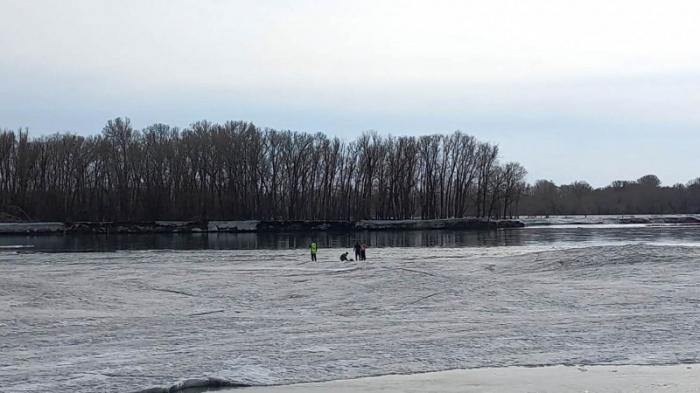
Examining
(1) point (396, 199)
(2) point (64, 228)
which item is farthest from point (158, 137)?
(1) point (396, 199)

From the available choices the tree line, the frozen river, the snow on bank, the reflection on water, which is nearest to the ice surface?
the frozen river

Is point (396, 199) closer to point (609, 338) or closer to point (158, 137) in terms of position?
point (158, 137)

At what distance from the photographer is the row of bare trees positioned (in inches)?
4574

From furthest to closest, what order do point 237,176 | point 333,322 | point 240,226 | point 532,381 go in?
point 237,176, point 240,226, point 333,322, point 532,381

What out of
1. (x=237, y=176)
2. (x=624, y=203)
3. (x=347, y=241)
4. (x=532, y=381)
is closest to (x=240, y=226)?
(x=237, y=176)

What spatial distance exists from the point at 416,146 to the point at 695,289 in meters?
106

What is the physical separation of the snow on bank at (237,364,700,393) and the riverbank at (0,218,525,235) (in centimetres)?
9387

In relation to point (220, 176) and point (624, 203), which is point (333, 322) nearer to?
point (220, 176)

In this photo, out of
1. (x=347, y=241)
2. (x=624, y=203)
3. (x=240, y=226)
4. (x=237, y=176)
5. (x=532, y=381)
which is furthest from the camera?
(x=624, y=203)

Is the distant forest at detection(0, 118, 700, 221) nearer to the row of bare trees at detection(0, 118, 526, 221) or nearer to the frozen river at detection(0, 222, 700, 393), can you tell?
the row of bare trees at detection(0, 118, 526, 221)

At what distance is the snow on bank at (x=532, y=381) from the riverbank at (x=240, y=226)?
308ft

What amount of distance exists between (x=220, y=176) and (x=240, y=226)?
14.5 m

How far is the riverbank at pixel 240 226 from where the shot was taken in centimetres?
10356

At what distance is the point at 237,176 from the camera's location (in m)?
120
